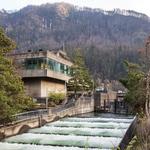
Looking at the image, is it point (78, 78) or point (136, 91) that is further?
point (78, 78)

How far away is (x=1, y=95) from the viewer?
21.7 meters

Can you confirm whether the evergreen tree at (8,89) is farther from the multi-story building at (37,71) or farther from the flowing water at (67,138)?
the multi-story building at (37,71)

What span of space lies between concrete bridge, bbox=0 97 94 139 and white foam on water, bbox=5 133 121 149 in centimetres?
81

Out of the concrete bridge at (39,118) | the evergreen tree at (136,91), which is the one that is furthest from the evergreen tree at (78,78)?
the evergreen tree at (136,91)

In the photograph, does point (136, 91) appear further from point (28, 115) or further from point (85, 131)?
point (28, 115)

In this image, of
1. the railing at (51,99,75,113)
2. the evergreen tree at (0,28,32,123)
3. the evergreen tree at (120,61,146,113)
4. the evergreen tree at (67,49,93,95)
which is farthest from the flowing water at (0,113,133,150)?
the evergreen tree at (67,49,93,95)

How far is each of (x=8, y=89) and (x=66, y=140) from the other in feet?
17.5

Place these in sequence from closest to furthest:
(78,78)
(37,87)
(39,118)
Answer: (39,118), (37,87), (78,78)

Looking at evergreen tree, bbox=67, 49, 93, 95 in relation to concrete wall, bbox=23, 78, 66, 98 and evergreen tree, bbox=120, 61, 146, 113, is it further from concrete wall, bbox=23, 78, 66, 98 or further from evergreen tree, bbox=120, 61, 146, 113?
evergreen tree, bbox=120, 61, 146, 113

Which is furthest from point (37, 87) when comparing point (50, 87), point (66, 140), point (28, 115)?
point (66, 140)

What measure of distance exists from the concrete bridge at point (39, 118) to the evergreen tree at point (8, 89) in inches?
38.0

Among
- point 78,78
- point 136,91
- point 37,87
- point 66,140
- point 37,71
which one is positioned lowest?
point 66,140

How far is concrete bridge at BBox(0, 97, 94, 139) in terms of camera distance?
23.9m

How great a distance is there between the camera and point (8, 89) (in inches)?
914
